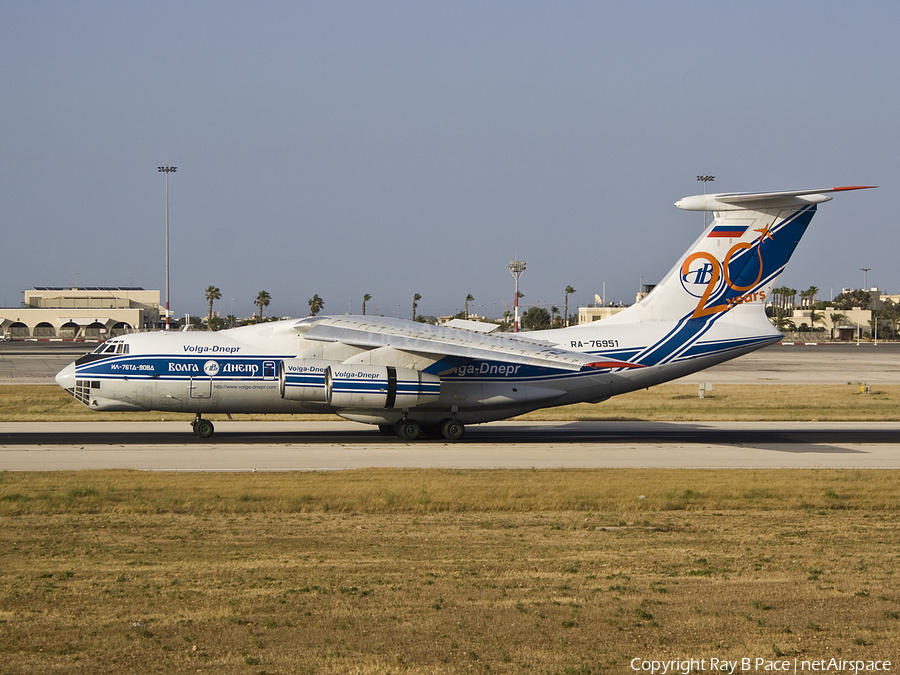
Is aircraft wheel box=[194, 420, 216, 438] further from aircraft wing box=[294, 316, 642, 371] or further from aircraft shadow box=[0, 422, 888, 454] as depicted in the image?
aircraft wing box=[294, 316, 642, 371]

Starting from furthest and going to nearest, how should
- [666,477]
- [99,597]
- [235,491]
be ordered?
[666,477], [235,491], [99,597]

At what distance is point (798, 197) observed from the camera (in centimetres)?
2338

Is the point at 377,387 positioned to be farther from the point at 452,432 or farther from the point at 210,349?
the point at 210,349

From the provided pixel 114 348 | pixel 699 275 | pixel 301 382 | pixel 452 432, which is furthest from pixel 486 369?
pixel 114 348

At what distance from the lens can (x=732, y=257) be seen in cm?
2419

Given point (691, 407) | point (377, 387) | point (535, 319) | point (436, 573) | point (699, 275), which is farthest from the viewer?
point (535, 319)

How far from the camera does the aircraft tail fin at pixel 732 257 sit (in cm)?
2380

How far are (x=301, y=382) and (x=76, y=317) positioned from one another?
344ft

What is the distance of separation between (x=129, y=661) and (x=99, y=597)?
199cm

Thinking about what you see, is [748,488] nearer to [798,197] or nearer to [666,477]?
[666,477]

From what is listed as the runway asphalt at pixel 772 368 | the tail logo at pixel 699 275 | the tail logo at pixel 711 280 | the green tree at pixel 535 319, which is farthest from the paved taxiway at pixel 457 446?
the green tree at pixel 535 319

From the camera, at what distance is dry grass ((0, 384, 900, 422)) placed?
97.3 ft

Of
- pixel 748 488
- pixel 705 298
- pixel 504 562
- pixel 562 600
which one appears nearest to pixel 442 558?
pixel 504 562

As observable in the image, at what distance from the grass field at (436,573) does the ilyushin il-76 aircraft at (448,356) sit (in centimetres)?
647
